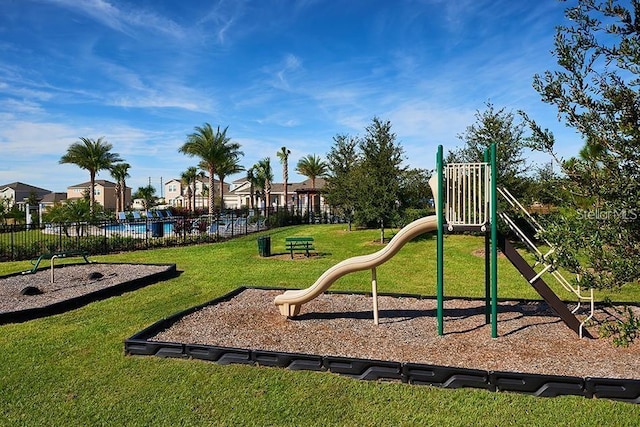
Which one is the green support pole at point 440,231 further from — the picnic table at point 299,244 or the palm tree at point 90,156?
the palm tree at point 90,156

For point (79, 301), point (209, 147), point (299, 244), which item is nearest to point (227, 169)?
point (209, 147)

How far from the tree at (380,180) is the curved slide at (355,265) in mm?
11627

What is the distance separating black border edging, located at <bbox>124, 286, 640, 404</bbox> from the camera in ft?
15.4

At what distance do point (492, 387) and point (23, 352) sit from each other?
6.55m

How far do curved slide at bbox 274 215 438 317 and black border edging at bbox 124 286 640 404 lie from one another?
2037 mm

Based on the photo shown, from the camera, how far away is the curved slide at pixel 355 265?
23.6 ft

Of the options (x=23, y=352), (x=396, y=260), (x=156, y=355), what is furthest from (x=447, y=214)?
(x=396, y=260)

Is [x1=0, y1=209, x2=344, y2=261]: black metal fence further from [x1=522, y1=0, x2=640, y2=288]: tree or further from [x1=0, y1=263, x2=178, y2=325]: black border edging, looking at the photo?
[x1=522, y1=0, x2=640, y2=288]: tree

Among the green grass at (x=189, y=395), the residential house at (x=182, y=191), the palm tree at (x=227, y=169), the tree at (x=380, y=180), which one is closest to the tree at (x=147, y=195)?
the residential house at (x=182, y=191)

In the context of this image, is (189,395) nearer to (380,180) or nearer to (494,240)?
(494,240)

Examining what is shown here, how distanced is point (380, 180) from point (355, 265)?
12.4 metres

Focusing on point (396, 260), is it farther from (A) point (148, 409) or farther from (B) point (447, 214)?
(A) point (148, 409)

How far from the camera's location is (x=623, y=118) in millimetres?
3246

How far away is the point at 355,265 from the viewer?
7.57 metres
